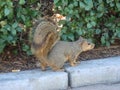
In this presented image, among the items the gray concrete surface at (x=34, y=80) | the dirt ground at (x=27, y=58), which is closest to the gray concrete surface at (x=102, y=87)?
the gray concrete surface at (x=34, y=80)

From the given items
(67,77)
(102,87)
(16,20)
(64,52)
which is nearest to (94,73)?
(102,87)

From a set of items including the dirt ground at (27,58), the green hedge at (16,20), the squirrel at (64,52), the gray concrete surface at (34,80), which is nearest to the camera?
the gray concrete surface at (34,80)

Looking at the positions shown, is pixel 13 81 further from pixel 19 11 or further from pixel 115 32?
pixel 115 32

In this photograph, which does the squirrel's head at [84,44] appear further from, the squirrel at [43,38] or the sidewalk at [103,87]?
the sidewalk at [103,87]

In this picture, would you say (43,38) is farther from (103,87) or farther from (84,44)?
(103,87)

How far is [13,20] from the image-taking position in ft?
17.0

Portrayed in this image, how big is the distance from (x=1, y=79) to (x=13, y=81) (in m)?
0.17

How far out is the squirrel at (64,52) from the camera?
4.91 meters

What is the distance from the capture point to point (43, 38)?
477 centimetres

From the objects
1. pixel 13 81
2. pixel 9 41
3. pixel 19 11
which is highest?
pixel 19 11

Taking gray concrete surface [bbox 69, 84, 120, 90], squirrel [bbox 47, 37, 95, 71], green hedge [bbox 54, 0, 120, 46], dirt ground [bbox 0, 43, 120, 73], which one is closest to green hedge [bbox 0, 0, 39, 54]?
dirt ground [bbox 0, 43, 120, 73]

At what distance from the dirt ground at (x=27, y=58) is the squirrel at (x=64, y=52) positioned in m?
0.41

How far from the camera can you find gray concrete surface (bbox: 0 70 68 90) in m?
4.67

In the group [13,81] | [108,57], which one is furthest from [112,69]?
[13,81]
